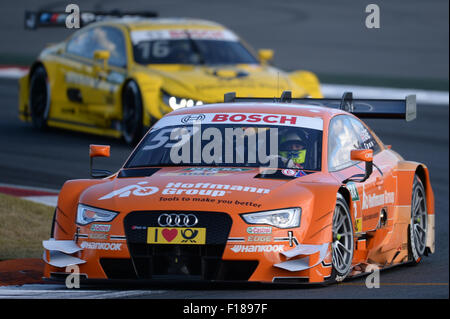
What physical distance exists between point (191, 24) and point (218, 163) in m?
9.08

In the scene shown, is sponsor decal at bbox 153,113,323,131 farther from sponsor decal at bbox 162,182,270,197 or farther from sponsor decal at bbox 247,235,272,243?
sponsor decal at bbox 247,235,272,243

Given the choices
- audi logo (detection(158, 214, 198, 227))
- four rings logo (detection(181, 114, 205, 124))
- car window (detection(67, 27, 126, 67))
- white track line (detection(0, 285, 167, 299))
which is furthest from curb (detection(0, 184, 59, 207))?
audi logo (detection(158, 214, 198, 227))

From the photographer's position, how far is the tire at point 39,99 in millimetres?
18281

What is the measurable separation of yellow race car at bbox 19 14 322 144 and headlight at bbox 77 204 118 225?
732cm

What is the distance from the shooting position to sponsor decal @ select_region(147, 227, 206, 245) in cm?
785

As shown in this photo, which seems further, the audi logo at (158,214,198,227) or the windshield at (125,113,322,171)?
the windshield at (125,113,322,171)

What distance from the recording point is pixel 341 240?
8602 millimetres

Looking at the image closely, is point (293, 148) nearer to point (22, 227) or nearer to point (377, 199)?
point (377, 199)

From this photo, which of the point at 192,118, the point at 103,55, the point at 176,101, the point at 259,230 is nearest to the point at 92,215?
the point at 259,230

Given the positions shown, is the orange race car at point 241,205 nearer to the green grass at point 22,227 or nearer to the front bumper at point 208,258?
the front bumper at point 208,258

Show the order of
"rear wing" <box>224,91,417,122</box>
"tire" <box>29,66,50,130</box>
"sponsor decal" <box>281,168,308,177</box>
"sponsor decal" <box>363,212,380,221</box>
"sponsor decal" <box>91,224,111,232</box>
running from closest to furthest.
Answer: "sponsor decal" <box>91,224,111,232</box> → "sponsor decal" <box>281,168,308,177</box> → "sponsor decal" <box>363,212,380,221</box> → "rear wing" <box>224,91,417,122</box> → "tire" <box>29,66,50,130</box>

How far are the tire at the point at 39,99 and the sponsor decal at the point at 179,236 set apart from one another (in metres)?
10.6

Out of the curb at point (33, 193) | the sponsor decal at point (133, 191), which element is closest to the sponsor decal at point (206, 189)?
the sponsor decal at point (133, 191)
